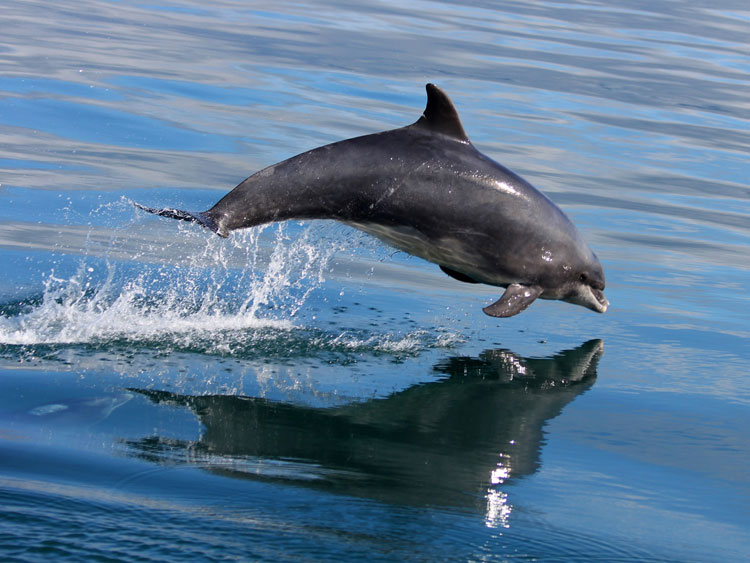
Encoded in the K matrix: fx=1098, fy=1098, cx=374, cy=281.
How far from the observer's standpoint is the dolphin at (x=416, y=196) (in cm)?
904

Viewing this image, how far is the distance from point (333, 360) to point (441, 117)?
7.23 ft

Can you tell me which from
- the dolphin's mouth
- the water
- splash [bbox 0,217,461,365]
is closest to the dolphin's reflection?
the water

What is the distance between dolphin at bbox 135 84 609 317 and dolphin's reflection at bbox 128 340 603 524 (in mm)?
932

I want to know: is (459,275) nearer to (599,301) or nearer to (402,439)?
(599,301)

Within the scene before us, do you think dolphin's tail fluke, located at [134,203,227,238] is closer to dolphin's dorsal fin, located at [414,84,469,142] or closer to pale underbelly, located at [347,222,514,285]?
pale underbelly, located at [347,222,514,285]

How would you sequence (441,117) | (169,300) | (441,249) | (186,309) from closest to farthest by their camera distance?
(441,117)
(441,249)
(186,309)
(169,300)

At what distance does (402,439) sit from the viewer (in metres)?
7.34

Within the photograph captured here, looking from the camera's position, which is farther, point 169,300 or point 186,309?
point 169,300

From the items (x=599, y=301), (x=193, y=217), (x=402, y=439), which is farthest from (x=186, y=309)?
(x=599, y=301)

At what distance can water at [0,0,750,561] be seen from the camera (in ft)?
19.7

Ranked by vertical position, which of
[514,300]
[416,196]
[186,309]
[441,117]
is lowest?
[186,309]

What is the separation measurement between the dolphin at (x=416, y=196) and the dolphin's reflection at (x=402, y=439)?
0.93m

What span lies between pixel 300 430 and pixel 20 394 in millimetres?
1928

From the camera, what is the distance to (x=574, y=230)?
1002cm
